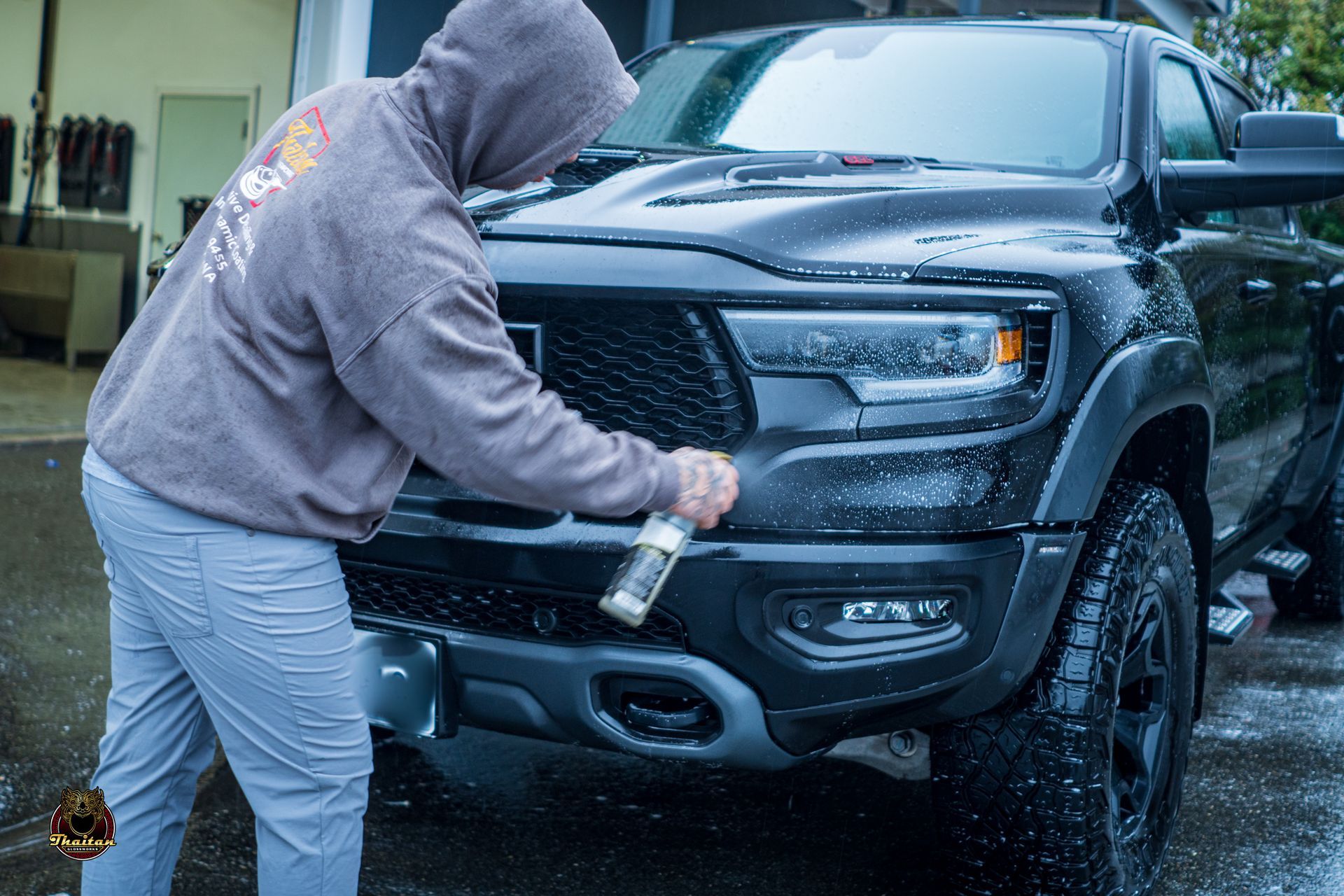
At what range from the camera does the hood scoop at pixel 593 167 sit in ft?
8.27

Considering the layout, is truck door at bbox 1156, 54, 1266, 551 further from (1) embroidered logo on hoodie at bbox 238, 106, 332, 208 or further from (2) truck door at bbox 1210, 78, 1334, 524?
(1) embroidered logo on hoodie at bbox 238, 106, 332, 208

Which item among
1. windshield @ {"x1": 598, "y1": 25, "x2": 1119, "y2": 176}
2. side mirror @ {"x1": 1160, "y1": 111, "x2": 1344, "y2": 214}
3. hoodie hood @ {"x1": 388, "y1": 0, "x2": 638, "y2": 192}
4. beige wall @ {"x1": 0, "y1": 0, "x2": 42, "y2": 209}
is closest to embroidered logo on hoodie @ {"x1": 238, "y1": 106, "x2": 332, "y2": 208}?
hoodie hood @ {"x1": 388, "y1": 0, "x2": 638, "y2": 192}

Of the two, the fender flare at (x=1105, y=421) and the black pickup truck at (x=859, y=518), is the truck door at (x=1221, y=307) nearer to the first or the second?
the black pickup truck at (x=859, y=518)

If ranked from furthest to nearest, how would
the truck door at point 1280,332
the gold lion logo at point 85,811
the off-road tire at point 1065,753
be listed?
the truck door at point 1280,332
the off-road tire at point 1065,753
the gold lion logo at point 85,811

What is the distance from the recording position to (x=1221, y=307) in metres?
3.05

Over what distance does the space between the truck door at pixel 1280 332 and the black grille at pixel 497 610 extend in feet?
6.20

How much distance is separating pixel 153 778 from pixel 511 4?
1.26 m

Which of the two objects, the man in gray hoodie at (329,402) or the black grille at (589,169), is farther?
the black grille at (589,169)

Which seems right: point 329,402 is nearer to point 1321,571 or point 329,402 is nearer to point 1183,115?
point 1183,115

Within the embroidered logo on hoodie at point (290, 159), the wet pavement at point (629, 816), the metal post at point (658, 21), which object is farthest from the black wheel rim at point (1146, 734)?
the metal post at point (658, 21)

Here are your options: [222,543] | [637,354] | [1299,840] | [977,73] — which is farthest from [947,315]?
[1299,840]

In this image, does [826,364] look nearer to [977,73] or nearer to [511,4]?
[511,4]

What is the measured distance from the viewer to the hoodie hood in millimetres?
1725

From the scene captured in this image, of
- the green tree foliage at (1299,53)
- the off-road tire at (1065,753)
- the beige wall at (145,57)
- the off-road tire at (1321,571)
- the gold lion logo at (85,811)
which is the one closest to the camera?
the gold lion logo at (85,811)
